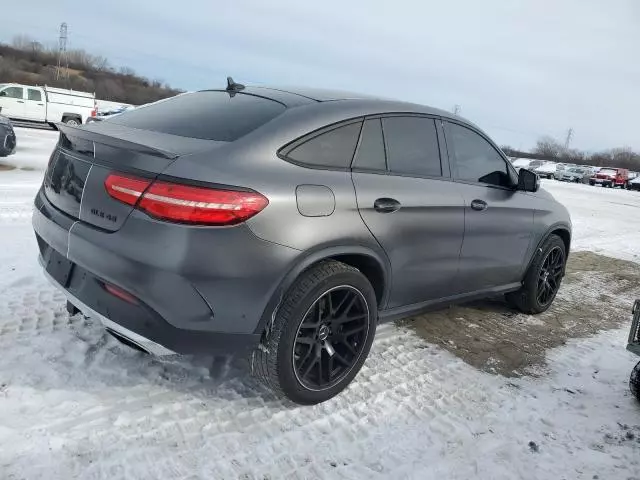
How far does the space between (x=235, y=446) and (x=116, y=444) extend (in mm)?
535

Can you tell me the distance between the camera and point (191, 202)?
2326mm

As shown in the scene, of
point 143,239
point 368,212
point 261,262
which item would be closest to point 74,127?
point 143,239

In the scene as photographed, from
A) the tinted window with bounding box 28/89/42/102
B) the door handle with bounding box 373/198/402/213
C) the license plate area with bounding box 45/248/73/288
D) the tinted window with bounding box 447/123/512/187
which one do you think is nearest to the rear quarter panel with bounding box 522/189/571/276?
the tinted window with bounding box 447/123/512/187

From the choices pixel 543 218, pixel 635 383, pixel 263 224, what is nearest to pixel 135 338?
pixel 263 224

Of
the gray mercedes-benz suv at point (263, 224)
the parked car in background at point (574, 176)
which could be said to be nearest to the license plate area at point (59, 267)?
the gray mercedes-benz suv at point (263, 224)

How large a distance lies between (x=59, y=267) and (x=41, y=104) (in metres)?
23.3

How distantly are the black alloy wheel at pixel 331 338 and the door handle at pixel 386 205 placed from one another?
48 cm

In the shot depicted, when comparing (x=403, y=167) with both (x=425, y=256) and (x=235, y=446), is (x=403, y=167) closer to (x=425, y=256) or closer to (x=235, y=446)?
(x=425, y=256)

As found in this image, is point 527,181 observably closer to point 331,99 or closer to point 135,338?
point 331,99

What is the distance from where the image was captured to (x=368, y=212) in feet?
9.59

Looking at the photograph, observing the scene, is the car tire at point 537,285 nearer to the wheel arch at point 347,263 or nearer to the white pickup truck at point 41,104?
the wheel arch at point 347,263

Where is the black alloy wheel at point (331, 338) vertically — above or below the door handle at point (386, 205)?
below

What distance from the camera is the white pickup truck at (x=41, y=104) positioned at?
72.5ft

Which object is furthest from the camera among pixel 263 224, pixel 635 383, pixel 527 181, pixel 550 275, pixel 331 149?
pixel 550 275
